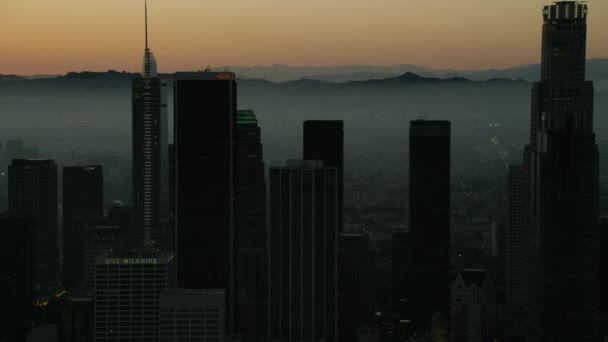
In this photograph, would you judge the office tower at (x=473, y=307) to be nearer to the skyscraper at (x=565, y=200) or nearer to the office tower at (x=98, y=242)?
the skyscraper at (x=565, y=200)

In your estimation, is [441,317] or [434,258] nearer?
[441,317]

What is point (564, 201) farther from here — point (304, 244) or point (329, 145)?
point (304, 244)

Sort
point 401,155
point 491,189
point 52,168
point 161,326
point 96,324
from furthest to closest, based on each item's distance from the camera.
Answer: point 52,168
point 401,155
point 491,189
point 96,324
point 161,326

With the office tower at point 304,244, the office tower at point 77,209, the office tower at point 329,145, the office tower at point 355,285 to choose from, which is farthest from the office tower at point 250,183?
the office tower at point 77,209

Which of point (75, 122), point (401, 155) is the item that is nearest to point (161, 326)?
point (75, 122)

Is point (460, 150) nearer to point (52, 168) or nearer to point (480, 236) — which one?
point (480, 236)

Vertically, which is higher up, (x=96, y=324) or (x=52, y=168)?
(x=52, y=168)
